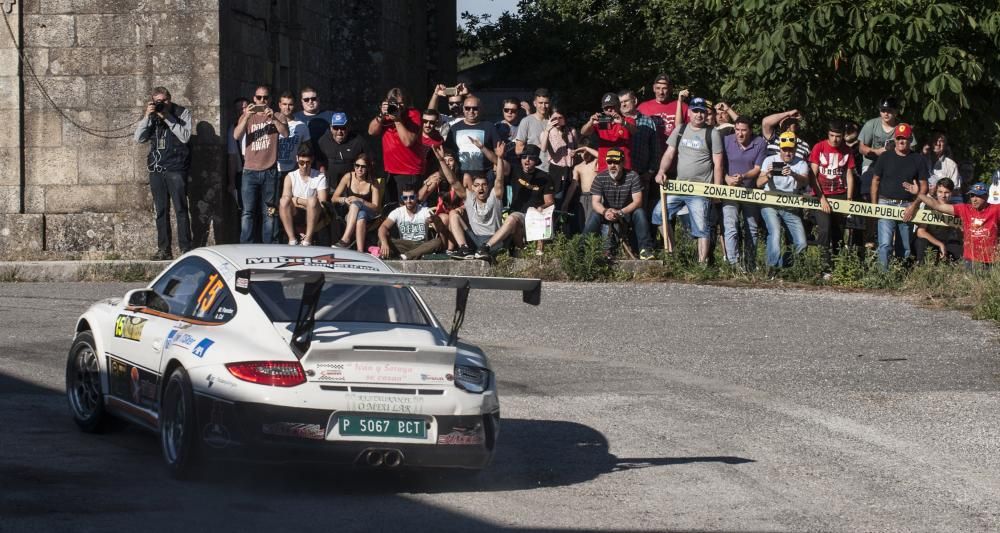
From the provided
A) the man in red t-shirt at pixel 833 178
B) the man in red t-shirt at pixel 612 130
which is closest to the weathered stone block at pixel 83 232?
the man in red t-shirt at pixel 612 130

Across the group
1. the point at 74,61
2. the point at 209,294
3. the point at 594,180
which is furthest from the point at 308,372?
the point at 74,61

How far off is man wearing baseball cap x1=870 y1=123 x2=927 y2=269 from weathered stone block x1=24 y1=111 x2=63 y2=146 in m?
10.7

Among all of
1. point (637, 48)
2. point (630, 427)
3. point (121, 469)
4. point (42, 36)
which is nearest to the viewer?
point (121, 469)

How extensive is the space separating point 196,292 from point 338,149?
10540 millimetres

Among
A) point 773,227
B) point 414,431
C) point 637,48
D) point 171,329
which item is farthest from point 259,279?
point 637,48

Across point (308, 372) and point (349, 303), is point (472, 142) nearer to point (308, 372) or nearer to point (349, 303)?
point (349, 303)

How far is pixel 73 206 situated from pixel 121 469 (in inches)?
516

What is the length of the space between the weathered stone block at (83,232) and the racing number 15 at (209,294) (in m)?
12.3

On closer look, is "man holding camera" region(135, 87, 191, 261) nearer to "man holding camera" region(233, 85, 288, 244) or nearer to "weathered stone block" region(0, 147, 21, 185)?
"man holding camera" region(233, 85, 288, 244)

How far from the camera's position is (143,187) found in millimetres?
20734

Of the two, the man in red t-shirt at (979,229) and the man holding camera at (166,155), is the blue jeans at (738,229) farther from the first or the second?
the man holding camera at (166,155)

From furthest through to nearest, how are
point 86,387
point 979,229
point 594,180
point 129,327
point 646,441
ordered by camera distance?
1. point 594,180
2. point 979,229
3. point 646,441
4. point 86,387
5. point 129,327

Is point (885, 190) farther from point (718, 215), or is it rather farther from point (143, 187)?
point (143, 187)

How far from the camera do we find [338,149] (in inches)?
756
